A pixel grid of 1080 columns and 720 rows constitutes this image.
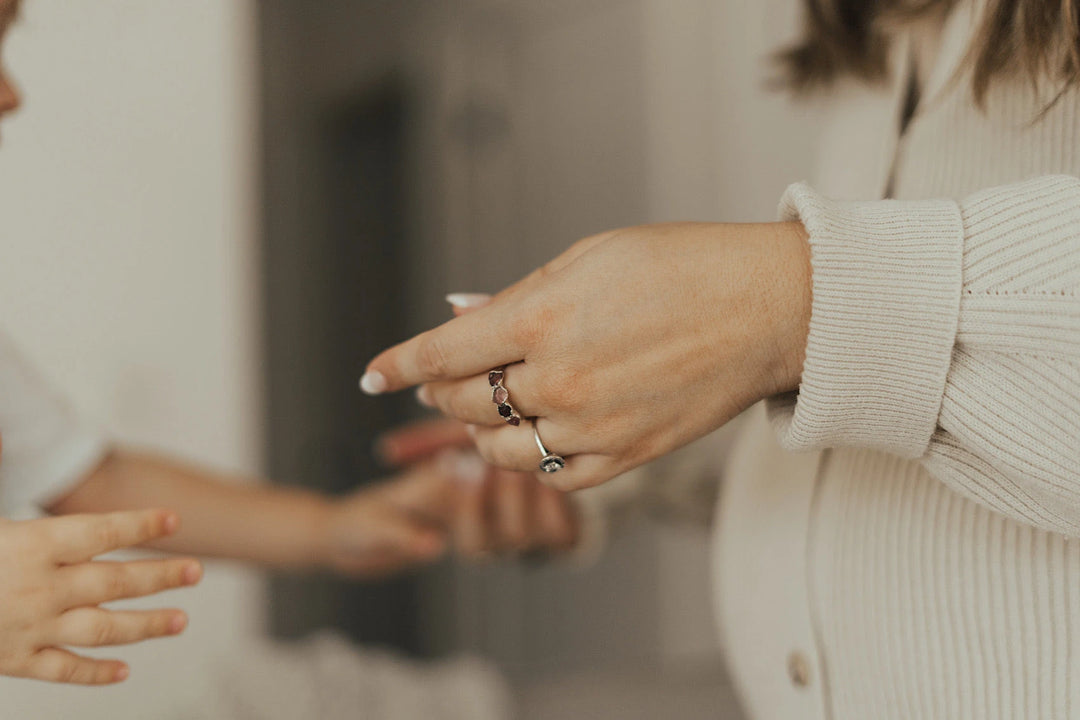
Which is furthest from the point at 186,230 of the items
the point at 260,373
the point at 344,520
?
the point at 344,520

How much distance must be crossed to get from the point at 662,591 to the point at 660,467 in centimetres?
62

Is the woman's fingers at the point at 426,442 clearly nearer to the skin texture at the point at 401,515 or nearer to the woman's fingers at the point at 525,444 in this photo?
the skin texture at the point at 401,515

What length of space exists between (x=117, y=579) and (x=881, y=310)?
1.50 ft

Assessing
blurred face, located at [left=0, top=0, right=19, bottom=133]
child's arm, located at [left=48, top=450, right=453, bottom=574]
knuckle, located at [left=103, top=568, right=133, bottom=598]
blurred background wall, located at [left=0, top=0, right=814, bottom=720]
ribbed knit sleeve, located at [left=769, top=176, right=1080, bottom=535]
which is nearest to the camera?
ribbed knit sleeve, located at [left=769, top=176, right=1080, bottom=535]

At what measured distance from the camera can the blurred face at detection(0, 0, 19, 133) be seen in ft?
2.02

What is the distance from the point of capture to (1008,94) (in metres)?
0.49

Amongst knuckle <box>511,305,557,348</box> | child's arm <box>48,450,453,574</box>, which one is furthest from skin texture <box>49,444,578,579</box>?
knuckle <box>511,305,557,348</box>

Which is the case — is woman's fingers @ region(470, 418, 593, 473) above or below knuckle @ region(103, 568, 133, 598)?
above

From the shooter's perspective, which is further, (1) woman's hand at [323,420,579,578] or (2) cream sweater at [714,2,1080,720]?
(1) woman's hand at [323,420,579,578]

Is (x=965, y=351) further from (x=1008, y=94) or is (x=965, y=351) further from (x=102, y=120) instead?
(x=102, y=120)

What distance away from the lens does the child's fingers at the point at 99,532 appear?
1.54 ft

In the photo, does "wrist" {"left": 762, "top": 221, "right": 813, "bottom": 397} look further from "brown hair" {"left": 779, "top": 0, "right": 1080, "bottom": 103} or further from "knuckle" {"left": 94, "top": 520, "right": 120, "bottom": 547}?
"knuckle" {"left": 94, "top": 520, "right": 120, "bottom": 547}

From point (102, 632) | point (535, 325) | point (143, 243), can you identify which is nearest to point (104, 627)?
point (102, 632)

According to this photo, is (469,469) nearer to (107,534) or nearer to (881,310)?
(107,534)
